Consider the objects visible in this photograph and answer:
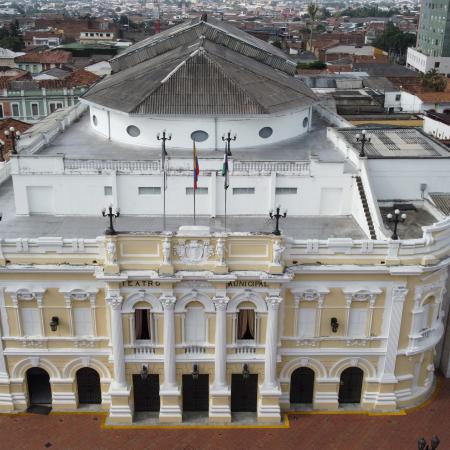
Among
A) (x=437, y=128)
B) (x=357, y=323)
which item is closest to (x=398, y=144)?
(x=357, y=323)

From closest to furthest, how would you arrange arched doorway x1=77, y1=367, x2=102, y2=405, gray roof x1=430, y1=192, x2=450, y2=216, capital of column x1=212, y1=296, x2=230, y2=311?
capital of column x1=212, y1=296, x2=230, y2=311
arched doorway x1=77, y1=367, x2=102, y2=405
gray roof x1=430, y1=192, x2=450, y2=216

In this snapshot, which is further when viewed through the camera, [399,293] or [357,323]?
[357,323]

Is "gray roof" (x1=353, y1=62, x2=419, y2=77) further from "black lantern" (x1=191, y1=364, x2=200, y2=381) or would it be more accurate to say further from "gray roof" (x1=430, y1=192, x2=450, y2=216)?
"black lantern" (x1=191, y1=364, x2=200, y2=381)

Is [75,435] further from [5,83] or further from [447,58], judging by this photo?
[447,58]

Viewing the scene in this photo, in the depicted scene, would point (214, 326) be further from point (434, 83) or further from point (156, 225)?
point (434, 83)

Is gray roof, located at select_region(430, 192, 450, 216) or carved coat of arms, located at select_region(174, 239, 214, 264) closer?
carved coat of arms, located at select_region(174, 239, 214, 264)

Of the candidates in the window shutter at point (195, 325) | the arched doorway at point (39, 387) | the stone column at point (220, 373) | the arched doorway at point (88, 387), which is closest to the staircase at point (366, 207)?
the stone column at point (220, 373)

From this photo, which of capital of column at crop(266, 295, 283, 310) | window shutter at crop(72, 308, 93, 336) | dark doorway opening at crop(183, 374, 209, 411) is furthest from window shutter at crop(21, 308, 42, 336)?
capital of column at crop(266, 295, 283, 310)
